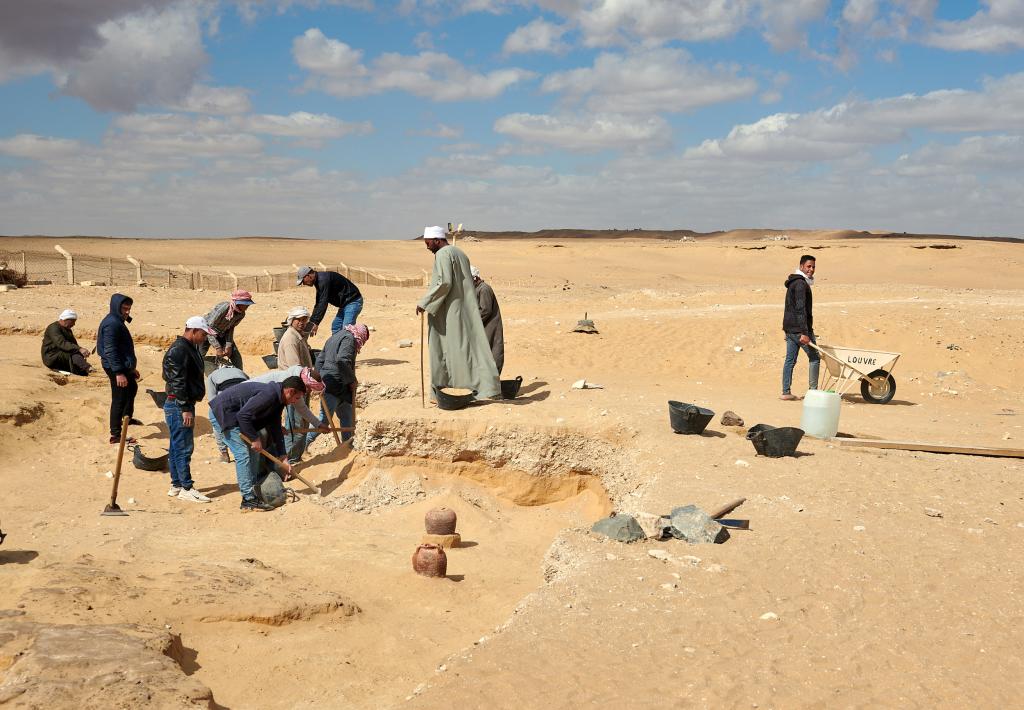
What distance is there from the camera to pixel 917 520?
564 centimetres

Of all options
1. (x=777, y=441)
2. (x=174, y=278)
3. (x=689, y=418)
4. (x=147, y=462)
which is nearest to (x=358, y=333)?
(x=147, y=462)

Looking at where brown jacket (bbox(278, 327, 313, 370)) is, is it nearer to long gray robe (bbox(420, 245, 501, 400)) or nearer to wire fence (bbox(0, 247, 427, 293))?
long gray robe (bbox(420, 245, 501, 400))

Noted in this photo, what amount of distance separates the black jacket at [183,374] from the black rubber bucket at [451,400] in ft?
7.01

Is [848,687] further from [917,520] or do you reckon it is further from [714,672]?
[917,520]

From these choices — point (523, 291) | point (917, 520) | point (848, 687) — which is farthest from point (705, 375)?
point (523, 291)

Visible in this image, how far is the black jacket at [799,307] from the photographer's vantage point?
9.66 metres

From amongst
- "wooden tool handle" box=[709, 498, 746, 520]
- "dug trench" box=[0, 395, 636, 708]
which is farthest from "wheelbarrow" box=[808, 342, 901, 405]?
"wooden tool handle" box=[709, 498, 746, 520]

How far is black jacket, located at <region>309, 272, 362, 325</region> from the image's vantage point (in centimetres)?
1010

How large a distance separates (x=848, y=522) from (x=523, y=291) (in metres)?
21.5

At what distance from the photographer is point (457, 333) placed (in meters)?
8.54

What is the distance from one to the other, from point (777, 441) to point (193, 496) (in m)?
5.09

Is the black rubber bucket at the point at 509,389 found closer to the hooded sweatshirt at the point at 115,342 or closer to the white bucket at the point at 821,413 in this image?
the white bucket at the point at 821,413

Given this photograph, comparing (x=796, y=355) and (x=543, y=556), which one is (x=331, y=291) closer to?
(x=543, y=556)

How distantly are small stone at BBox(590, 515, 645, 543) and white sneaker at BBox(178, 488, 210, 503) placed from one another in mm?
3956
